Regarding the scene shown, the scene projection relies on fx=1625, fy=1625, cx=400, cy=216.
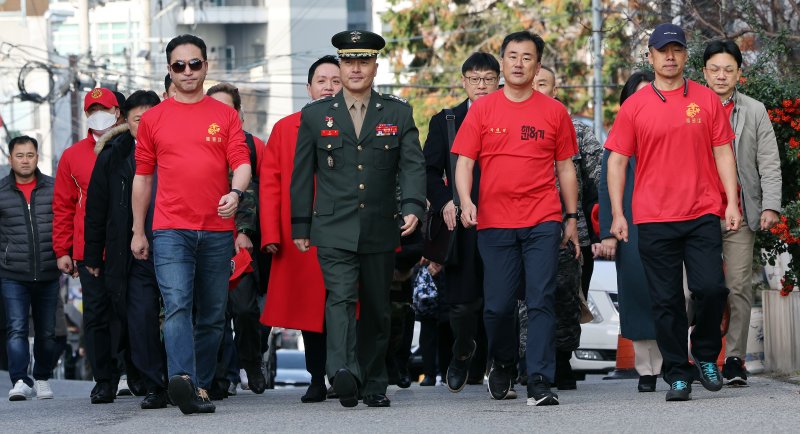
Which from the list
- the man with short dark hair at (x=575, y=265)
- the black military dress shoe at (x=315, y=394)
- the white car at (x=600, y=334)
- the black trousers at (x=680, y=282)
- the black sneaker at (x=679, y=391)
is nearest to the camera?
the black sneaker at (x=679, y=391)

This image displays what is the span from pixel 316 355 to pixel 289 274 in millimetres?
540

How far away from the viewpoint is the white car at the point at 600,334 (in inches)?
629

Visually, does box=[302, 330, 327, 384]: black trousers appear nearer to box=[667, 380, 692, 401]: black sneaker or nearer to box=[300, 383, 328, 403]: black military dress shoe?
box=[300, 383, 328, 403]: black military dress shoe

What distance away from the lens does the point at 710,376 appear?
9.26 metres

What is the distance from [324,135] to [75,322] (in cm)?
2637

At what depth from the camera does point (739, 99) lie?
33.9ft

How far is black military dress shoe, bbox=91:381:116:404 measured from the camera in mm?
10953

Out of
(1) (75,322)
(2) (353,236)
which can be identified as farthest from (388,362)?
(1) (75,322)

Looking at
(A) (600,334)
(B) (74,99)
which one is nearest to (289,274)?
(A) (600,334)

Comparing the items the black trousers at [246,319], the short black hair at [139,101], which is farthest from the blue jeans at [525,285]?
the black trousers at [246,319]

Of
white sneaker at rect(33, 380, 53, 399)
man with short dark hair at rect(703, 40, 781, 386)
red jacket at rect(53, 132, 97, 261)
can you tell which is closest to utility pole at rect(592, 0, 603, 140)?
white sneaker at rect(33, 380, 53, 399)

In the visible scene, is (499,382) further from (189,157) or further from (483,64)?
(483,64)

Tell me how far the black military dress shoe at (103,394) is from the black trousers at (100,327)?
4 cm

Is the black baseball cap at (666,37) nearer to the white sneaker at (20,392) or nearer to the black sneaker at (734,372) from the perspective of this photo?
the black sneaker at (734,372)
